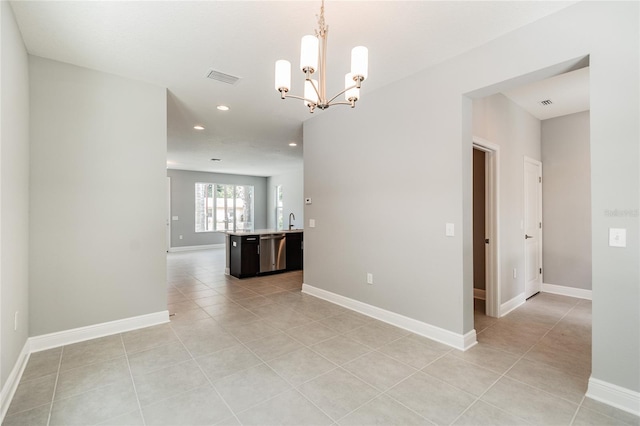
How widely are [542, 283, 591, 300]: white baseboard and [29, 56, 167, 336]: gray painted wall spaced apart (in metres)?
5.60

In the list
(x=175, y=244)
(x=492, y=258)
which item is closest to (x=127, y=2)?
(x=492, y=258)

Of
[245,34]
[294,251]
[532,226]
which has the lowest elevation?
[294,251]

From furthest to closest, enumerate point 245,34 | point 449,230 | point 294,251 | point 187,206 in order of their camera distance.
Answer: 1. point 187,206
2. point 294,251
3. point 449,230
4. point 245,34

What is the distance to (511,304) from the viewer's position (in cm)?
392

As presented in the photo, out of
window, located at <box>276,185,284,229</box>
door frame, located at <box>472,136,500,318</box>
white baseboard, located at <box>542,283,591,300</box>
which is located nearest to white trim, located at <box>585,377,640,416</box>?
door frame, located at <box>472,136,500,318</box>

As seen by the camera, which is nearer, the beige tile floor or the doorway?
the beige tile floor

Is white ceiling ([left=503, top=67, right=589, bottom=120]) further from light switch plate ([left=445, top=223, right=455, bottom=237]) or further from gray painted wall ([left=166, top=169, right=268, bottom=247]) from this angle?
gray painted wall ([left=166, top=169, right=268, bottom=247])

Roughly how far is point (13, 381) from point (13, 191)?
1389 mm

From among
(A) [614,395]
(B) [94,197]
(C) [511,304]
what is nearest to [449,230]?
(A) [614,395]

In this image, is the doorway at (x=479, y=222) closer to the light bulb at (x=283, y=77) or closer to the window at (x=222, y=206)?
the light bulb at (x=283, y=77)

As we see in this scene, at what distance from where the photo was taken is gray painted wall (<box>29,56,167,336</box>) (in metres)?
2.82

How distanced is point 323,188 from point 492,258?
2399mm

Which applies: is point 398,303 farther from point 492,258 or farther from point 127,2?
point 127,2

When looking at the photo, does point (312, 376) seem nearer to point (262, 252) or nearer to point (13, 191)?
point (13, 191)
